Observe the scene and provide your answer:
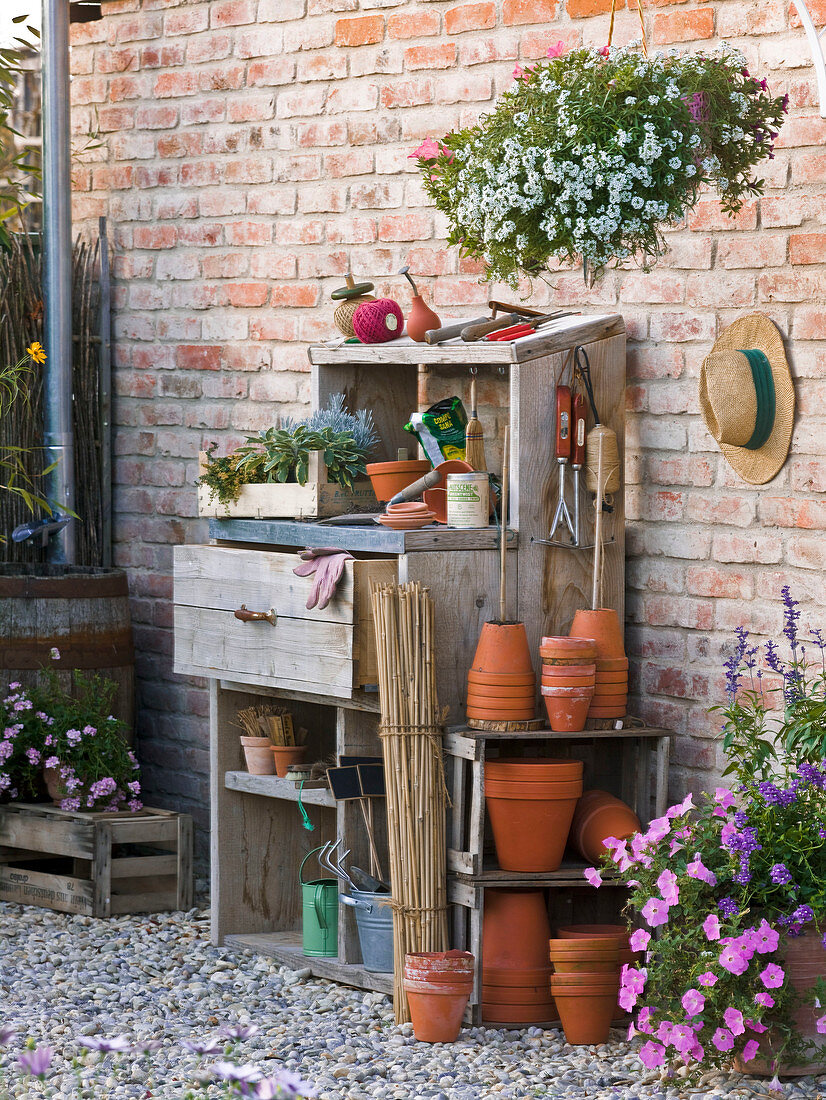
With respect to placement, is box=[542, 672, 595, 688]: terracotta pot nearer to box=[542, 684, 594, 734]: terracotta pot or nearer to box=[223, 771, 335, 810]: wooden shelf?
box=[542, 684, 594, 734]: terracotta pot

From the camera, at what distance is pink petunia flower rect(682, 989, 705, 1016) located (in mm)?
2717

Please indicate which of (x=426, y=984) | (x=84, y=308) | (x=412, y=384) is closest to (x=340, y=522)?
(x=412, y=384)

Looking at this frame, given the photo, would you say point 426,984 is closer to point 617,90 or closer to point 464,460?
point 464,460

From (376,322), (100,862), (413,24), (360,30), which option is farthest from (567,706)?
(360,30)

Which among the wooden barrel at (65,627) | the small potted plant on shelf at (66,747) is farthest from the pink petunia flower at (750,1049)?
the wooden barrel at (65,627)

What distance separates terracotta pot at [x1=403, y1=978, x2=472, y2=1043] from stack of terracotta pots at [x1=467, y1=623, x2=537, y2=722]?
544 mm

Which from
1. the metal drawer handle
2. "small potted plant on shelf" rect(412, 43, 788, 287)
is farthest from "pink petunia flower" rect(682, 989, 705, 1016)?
"small potted plant on shelf" rect(412, 43, 788, 287)

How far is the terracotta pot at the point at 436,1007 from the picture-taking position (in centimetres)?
307

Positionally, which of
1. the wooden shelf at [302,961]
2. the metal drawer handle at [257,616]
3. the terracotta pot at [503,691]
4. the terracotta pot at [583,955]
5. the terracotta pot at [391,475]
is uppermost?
the terracotta pot at [391,475]

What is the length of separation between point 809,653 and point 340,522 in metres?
1.06

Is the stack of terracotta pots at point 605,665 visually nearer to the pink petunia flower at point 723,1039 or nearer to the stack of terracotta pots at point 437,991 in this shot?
the stack of terracotta pots at point 437,991

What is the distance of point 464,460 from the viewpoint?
3.55m

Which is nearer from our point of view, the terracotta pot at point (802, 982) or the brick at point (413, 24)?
the terracotta pot at point (802, 982)

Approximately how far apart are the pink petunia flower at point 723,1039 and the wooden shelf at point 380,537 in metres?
1.11
